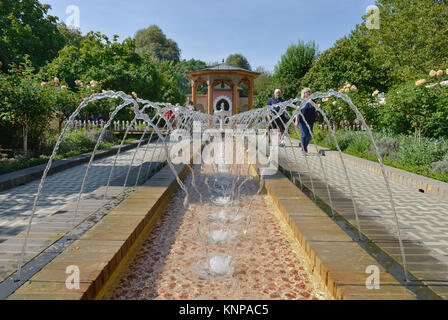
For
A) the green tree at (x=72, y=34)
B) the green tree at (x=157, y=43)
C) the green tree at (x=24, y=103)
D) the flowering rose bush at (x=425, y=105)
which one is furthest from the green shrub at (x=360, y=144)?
the green tree at (x=157, y=43)

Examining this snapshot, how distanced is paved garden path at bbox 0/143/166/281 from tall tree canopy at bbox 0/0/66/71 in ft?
59.4

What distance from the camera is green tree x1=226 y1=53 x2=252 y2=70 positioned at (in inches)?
2461

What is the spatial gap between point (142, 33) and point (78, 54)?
4948cm

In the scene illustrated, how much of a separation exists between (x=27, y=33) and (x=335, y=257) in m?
25.3

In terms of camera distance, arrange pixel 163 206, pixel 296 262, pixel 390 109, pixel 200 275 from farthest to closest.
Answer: pixel 390 109, pixel 163 206, pixel 296 262, pixel 200 275

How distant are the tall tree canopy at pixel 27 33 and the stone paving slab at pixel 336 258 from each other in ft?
71.7

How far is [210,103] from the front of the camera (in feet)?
72.8

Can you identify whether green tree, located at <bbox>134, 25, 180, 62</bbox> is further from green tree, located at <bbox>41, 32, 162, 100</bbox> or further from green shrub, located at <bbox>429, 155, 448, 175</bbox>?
green shrub, located at <bbox>429, 155, 448, 175</bbox>

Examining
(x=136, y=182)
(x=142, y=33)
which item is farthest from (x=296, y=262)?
(x=142, y=33)

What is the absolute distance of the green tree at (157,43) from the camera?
57.4 metres

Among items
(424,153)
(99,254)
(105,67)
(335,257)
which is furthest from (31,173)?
(105,67)

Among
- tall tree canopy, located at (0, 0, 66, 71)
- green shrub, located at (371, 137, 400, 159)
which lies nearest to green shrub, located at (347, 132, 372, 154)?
green shrub, located at (371, 137, 400, 159)
